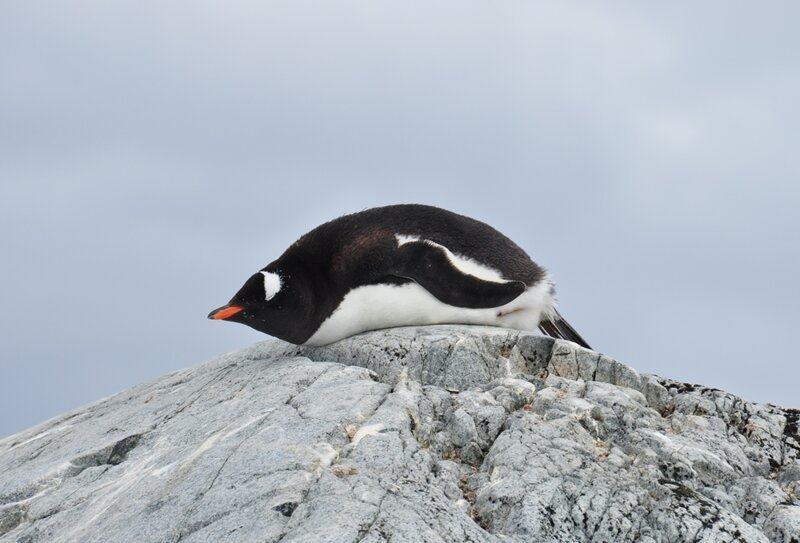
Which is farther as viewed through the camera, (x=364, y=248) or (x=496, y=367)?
(x=364, y=248)

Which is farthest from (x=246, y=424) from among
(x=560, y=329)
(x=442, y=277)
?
(x=560, y=329)

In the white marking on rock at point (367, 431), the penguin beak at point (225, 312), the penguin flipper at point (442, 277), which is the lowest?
the white marking on rock at point (367, 431)

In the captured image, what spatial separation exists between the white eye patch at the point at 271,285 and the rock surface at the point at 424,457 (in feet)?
1.91

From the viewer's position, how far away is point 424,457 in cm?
528

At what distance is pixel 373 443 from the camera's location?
521cm

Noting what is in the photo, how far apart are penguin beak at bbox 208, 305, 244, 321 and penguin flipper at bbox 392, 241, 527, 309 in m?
1.42

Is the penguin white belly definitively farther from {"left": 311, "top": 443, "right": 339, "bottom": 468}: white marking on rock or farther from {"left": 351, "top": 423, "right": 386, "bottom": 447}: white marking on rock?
{"left": 311, "top": 443, "right": 339, "bottom": 468}: white marking on rock

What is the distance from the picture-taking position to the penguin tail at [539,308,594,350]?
28.7 feet

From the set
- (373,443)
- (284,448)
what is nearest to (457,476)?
(373,443)

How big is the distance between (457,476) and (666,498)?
1.26 m

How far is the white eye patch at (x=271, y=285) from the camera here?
7.46m

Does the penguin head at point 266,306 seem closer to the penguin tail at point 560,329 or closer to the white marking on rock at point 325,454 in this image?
the white marking on rock at point 325,454

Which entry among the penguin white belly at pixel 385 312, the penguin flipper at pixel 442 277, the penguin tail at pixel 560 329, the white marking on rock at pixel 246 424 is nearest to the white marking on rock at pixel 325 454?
the white marking on rock at pixel 246 424

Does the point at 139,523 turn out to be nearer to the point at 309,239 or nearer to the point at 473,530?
the point at 473,530
